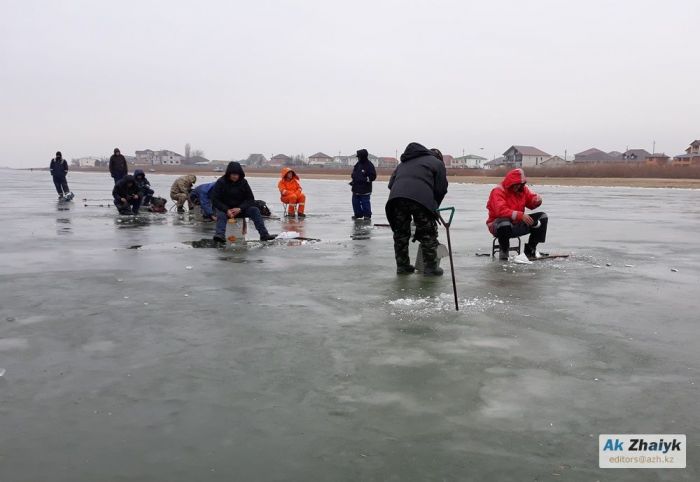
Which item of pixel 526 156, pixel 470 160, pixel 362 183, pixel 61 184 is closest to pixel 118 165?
pixel 61 184

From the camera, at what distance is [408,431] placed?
3.05 m

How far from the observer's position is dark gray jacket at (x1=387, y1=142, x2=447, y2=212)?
282 inches

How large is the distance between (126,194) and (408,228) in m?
11.0

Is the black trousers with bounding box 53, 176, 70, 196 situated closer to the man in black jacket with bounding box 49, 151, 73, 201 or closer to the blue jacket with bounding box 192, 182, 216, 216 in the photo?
the man in black jacket with bounding box 49, 151, 73, 201

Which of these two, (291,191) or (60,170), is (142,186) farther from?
(60,170)

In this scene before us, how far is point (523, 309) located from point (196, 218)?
36.6 feet

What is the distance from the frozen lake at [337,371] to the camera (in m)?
2.80

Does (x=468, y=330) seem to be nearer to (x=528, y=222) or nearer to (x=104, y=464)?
(x=104, y=464)

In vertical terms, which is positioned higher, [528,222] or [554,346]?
[528,222]

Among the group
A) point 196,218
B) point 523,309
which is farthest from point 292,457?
point 196,218

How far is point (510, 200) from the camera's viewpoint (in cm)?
884

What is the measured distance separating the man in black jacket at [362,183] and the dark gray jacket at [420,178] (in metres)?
7.67

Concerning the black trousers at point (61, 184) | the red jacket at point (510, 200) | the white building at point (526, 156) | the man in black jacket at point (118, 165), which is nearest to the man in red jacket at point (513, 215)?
the red jacket at point (510, 200)

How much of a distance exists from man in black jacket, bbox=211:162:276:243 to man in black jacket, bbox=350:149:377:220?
4.56m
